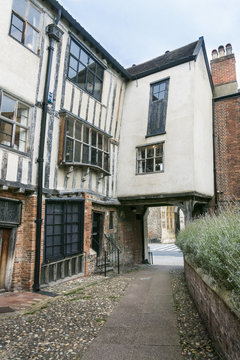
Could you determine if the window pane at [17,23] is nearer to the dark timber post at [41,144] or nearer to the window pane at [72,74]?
the dark timber post at [41,144]

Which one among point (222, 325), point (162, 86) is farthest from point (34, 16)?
point (222, 325)

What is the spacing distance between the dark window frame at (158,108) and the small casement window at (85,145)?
224cm

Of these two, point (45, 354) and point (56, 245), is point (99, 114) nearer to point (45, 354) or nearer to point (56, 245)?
point (56, 245)

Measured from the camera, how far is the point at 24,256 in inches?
280

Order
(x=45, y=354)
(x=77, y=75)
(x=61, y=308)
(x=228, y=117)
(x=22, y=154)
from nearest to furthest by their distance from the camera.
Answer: (x=45, y=354) < (x=61, y=308) < (x=22, y=154) < (x=77, y=75) < (x=228, y=117)

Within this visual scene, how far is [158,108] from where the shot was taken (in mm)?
11492

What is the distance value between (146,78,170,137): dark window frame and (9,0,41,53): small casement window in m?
5.65

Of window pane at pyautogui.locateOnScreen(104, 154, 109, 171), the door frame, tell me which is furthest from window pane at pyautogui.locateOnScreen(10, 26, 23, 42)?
the door frame

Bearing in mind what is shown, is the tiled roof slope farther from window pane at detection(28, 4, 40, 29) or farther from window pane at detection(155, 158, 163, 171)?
window pane at detection(28, 4, 40, 29)

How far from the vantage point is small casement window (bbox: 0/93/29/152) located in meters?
6.82

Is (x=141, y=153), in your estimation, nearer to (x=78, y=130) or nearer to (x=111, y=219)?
(x=111, y=219)

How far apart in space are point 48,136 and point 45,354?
20.0 ft

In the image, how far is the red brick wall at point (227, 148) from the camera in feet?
39.7

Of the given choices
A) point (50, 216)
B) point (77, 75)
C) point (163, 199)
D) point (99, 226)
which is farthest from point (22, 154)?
point (163, 199)
